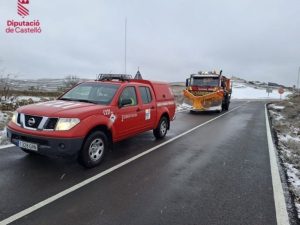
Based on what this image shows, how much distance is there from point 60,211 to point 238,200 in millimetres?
2787

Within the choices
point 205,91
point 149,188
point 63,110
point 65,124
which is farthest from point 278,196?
point 205,91

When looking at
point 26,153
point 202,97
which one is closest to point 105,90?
point 26,153

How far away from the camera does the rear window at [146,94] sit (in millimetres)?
8301

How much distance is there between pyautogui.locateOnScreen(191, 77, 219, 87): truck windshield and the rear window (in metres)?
12.0

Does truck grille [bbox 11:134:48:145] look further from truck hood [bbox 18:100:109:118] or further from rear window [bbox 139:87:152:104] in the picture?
rear window [bbox 139:87:152:104]

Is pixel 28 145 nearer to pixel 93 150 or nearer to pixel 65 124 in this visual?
pixel 65 124

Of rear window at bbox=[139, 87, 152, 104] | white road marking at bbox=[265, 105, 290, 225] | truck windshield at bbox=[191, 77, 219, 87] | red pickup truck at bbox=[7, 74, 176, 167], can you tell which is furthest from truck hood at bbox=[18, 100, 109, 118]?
truck windshield at bbox=[191, 77, 219, 87]

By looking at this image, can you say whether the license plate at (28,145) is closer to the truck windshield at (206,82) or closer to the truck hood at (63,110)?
the truck hood at (63,110)

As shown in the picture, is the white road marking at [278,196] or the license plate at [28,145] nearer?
the white road marking at [278,196]

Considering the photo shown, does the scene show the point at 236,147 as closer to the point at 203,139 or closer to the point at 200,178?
the point at 203,139

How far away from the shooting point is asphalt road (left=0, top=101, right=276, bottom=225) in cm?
412

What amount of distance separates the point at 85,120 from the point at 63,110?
469 millimetres

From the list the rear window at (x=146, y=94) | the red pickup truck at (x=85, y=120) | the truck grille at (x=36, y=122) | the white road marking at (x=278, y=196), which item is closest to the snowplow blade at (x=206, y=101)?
the rear window at (x=146, y=94)

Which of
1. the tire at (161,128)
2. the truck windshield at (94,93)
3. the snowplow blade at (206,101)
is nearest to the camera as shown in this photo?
the truck windshield at (94,93)
